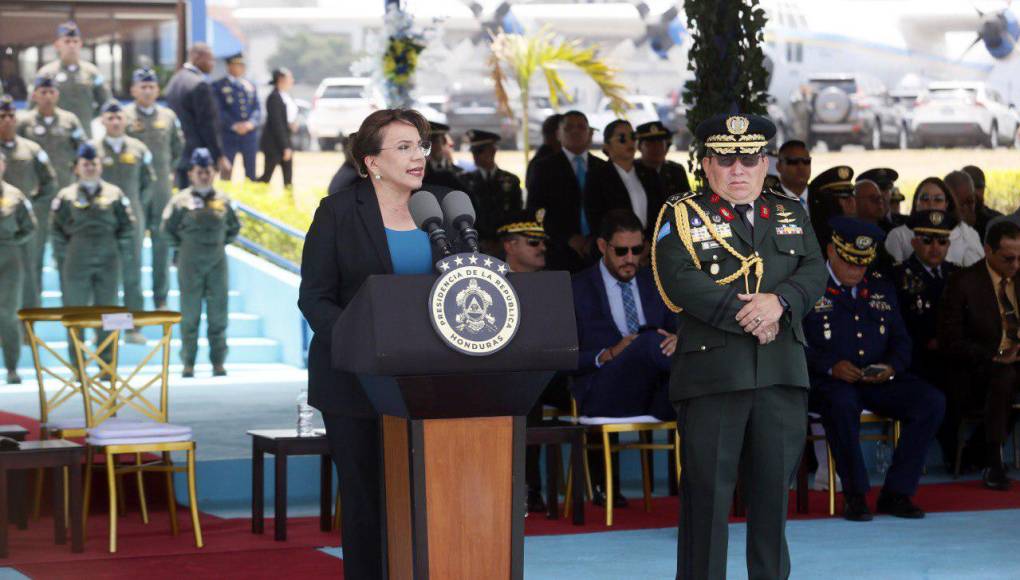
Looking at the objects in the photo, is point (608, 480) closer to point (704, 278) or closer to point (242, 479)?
point (242, 479)

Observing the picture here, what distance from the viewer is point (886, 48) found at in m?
16.7

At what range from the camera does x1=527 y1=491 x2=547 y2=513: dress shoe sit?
6617 millimetres

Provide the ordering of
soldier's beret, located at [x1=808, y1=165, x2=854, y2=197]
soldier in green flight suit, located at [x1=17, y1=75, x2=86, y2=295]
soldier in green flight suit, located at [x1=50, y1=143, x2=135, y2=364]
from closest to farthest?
soldier's beret, located at [x1=808, y1=165, x2=854, y2=197]
soldier in green flight suit, located at [x1=50, y1=143, x2=135, y2=364]
soldier in green flight suit, located at [x1=17, y1=75, x2=86, y2=295]

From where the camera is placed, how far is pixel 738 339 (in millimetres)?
4156

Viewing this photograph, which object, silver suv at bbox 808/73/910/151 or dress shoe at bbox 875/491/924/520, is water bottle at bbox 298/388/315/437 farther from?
silver suv at bbox 808/73/910/151

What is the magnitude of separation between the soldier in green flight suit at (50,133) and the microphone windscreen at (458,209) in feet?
26.4

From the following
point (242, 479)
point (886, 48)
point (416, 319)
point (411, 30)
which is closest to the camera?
point (416, 319)

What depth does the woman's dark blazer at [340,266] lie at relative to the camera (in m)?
3.60

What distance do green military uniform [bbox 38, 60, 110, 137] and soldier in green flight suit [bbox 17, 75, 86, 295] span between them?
16.1 inches

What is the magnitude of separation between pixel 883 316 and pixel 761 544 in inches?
106

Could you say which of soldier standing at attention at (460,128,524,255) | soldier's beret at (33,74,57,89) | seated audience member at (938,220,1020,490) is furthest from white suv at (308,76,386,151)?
seated audience member at (938,220,1020,490)

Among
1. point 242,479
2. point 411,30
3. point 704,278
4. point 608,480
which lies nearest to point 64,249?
point 411,30

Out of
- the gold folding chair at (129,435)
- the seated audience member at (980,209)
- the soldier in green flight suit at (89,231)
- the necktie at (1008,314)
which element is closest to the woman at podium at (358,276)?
the gold folding chair at (129,435)

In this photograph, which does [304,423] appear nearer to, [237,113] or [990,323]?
[990,323]
